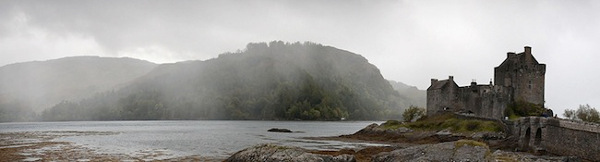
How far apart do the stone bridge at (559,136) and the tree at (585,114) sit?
15.9 metres

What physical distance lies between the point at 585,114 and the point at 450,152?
155 feet

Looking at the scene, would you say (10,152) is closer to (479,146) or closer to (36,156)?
(36,156)

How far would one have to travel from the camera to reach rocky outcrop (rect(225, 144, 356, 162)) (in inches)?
1451

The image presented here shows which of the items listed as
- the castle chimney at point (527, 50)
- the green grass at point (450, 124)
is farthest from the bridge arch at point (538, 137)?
the castle chimney at point (527, 50)

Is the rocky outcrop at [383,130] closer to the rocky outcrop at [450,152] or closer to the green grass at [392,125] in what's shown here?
the green grass at [392,125]

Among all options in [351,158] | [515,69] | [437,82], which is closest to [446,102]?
[437,82]

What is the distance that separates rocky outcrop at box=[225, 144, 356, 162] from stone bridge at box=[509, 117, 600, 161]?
1917cm

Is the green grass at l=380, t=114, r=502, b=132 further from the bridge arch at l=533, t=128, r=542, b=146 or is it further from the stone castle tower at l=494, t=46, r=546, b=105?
the bridge arch at l=533, t=128, r=542, b=146

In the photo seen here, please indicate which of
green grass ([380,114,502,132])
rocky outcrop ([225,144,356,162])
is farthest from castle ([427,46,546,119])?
rocky outcrop ([225,144,356,162])

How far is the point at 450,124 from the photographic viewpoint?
75.2 metres

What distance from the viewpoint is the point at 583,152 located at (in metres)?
41.0

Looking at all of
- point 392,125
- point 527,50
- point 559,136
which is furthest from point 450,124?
point 559,136

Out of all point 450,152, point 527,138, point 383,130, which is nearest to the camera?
point 450,152

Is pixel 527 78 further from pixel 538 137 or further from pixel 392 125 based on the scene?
pixel 538 137
